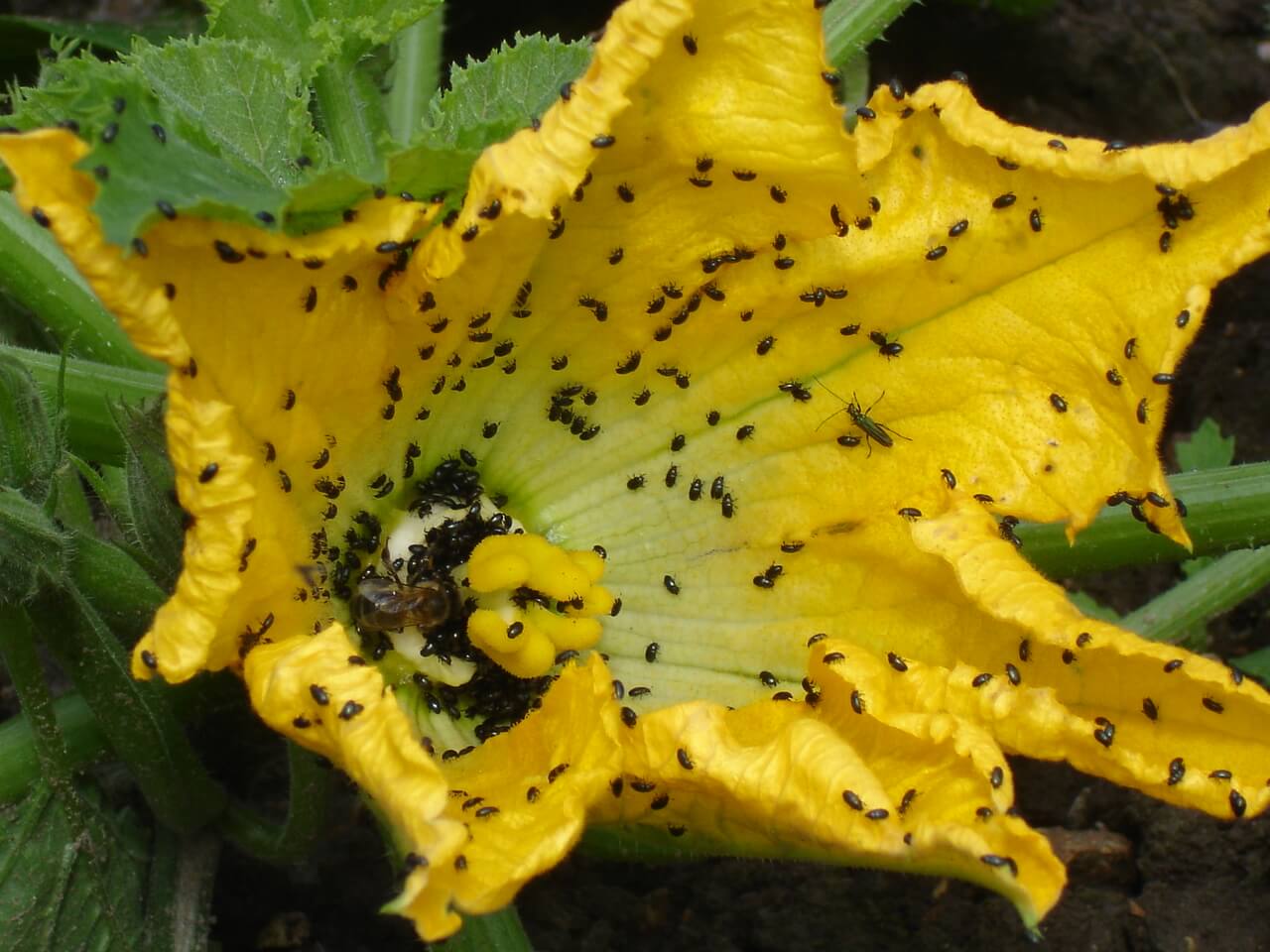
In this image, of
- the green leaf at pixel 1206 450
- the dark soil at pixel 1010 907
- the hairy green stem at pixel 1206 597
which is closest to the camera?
the dark soil at pixel 1010 907

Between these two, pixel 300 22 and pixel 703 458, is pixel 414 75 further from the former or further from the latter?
pixel 703 458

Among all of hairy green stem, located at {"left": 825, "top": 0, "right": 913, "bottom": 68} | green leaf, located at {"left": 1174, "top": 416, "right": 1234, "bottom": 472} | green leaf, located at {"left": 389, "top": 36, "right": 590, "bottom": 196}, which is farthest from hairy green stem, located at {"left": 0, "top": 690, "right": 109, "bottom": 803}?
green leaf, located at {"left": 1174, "top": 416, "right": 1234, "bottom": 472}

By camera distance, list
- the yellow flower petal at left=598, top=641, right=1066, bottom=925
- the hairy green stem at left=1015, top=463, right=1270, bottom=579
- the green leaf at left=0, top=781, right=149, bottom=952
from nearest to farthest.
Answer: the yellow flower petal at left=598, top=641, right=1066, bottom=925 → the green leaf at left=0, top=781, right=149, bottom=952 → the hairy green stem at left=1015, top=463, right=1270, bottom=579

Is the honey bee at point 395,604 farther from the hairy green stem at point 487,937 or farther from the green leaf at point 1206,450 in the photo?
the green leaf at point 1206,450

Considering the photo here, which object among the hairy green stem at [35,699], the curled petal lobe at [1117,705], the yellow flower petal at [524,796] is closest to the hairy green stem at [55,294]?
the hairy green stem at [35,699]

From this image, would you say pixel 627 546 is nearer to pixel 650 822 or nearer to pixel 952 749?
pixel 650 822

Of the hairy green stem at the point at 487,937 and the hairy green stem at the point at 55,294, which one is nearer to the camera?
the hairy green stem at the point at 487,937

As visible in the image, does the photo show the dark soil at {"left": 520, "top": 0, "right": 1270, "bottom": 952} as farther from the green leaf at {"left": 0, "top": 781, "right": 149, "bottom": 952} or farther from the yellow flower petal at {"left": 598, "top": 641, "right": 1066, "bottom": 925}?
Answer: the yellow flower petal at {"left": 598, "top": 641, "right": 1066, "bottom": 925}
